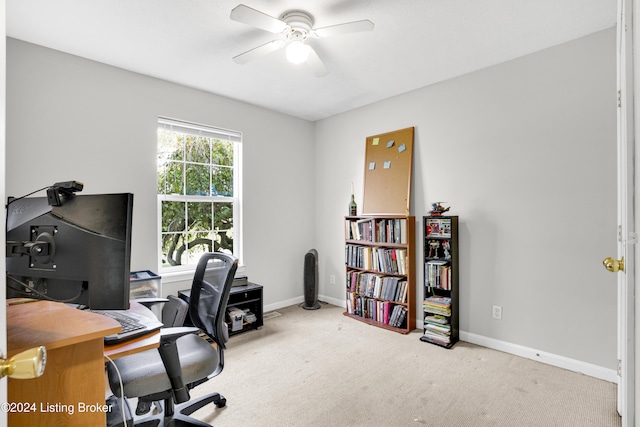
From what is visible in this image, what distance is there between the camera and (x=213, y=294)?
1.81m

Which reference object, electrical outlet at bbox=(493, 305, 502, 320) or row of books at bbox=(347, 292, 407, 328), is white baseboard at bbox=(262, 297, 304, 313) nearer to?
row of books at bbox=(347, 292, 407, 328)

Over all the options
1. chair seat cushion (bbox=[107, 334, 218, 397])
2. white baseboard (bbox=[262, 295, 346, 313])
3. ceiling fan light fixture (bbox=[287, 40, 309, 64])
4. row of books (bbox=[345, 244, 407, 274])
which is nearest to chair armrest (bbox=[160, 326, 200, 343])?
chair seat cushion (bbox=[107, 334, 218, 397])

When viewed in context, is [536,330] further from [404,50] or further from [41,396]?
[41,396]

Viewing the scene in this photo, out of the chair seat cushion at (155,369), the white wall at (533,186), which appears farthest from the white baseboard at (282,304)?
the chair seat cushion at (155,369)

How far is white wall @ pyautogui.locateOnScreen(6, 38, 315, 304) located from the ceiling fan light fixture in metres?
1.55

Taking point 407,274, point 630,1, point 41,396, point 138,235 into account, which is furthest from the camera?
point 407,274

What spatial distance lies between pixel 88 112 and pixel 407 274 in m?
3.26

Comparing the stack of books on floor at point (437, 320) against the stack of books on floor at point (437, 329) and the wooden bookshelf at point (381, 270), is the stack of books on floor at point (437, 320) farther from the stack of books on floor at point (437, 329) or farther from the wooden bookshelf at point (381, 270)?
the wooden bookshelf at point (381, 270)

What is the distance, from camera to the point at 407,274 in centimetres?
326

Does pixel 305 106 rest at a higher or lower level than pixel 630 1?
higher

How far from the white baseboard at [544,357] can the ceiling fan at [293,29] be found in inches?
107

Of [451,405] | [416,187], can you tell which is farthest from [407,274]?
[451,405]

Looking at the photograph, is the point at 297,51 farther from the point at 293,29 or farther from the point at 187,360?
the point at 187,360

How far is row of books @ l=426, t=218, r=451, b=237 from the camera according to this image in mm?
2938
